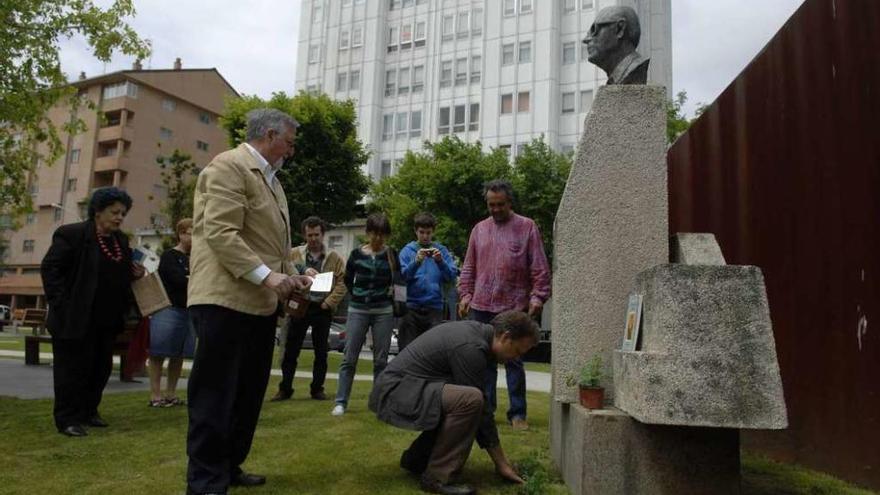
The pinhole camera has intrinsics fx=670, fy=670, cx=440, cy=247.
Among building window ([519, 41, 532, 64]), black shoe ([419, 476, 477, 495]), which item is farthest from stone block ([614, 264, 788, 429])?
building window ([519, 41, 532, 64])

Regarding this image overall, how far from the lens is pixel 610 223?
4246 mm

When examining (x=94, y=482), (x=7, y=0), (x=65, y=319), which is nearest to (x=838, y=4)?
(x=94, y=482)

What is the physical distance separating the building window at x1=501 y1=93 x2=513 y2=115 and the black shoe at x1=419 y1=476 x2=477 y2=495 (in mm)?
36180

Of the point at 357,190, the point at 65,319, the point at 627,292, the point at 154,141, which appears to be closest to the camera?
the point at 627,292

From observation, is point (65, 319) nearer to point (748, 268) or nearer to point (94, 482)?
point (94, 482)

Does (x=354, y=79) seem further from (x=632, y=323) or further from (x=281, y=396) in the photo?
(x=632, y=323)

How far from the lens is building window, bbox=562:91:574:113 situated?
37531mm

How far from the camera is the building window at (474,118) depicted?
39737 millimetres

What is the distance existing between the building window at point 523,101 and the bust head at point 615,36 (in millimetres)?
34030

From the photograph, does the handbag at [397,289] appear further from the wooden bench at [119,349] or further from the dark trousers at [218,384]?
the wooden bench at [119,349]

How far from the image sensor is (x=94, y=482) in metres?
3.88

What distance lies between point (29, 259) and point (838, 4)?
62474 millimetres

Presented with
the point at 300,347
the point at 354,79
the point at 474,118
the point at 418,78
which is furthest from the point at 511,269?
the point at 354,79

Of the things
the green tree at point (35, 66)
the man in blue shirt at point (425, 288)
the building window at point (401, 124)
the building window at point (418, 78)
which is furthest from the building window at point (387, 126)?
the man in blue shirt at point (425, 288)
